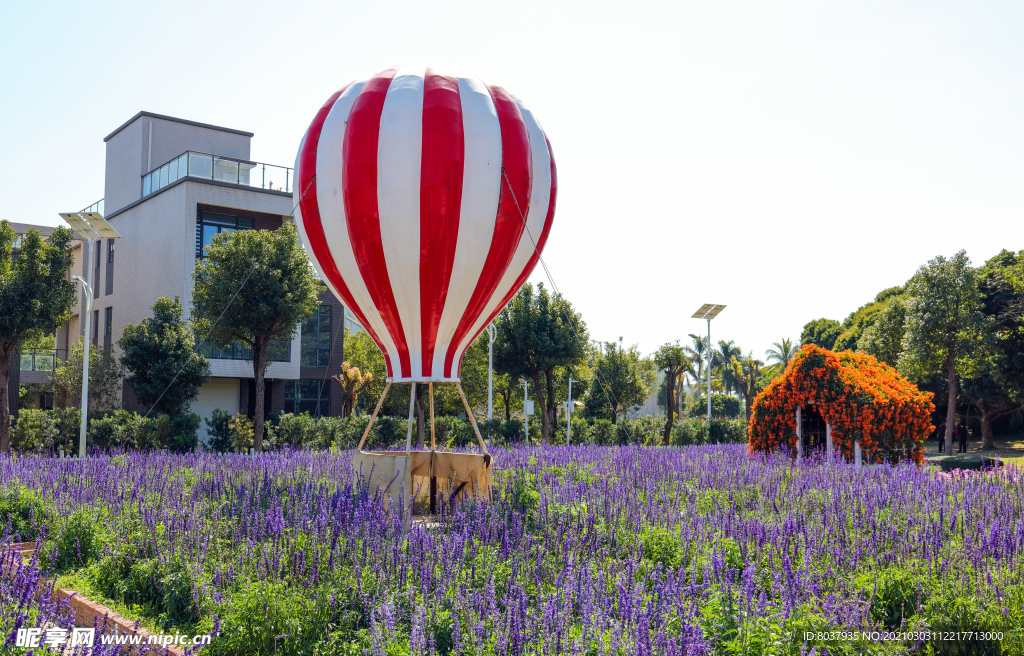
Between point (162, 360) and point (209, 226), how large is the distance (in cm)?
881

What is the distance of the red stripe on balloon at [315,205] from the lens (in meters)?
9.43

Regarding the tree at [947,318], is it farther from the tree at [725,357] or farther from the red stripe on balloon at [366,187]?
the tree at [725,357]

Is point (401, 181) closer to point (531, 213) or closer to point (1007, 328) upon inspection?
point (531, 213)

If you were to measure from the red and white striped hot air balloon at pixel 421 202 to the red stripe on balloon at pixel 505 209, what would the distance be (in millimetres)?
17

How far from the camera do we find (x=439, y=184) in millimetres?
8773

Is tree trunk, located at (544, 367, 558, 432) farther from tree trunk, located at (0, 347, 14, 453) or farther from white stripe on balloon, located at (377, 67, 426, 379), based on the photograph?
white stripe on balloon, located at (377, 67, 426, 379)

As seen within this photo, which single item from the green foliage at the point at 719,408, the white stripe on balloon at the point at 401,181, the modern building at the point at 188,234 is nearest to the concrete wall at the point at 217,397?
the modern building at the point at 188,234

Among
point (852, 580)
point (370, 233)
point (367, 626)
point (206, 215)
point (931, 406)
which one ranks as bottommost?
point (367, 626)

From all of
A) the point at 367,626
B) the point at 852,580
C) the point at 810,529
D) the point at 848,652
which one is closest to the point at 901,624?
the point at 852,580

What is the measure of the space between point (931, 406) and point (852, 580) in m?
12.0

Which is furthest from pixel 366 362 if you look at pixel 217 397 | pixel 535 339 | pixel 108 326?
pixel 535 339

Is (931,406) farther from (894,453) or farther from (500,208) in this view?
(500,208)

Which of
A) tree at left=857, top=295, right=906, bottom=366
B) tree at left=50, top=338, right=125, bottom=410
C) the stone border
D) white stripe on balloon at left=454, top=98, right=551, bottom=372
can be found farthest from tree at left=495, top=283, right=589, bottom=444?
the stone border

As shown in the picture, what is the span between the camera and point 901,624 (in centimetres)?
483
